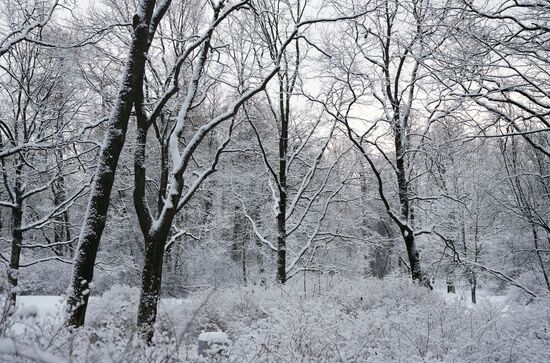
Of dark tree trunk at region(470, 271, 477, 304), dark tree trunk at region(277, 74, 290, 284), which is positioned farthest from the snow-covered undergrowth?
dark tree trunk at region(470, 271, 477, 304)

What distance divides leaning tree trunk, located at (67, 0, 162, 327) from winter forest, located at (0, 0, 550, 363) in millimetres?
30

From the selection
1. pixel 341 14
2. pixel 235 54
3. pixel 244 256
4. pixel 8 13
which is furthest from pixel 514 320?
pixel 244 256

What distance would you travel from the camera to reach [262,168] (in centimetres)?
1973

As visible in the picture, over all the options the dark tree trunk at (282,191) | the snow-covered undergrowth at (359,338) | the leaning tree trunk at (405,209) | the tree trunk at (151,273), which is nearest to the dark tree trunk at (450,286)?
the leaning tree trunk at (405,209)

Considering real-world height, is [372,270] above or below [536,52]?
below

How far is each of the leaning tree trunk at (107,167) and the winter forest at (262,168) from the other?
3 cm

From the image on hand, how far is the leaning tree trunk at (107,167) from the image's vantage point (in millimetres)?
5034

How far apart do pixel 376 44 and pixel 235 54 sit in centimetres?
443

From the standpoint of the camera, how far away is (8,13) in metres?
8.98

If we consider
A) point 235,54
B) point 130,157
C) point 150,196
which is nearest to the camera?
point 235,54

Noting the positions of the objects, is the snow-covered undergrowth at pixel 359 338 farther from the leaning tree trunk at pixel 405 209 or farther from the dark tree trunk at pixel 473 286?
the dark tree trunk at pixel 473 286

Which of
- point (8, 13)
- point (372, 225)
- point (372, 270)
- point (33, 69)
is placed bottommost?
point (372, 270)

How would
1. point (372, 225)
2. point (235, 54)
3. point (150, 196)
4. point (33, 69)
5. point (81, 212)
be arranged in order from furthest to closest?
point (372, 225) < point (81, 212) < point (150, 196) < point (235, 54) < point (33, 69)

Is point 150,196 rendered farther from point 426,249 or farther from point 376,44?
point 426,249
